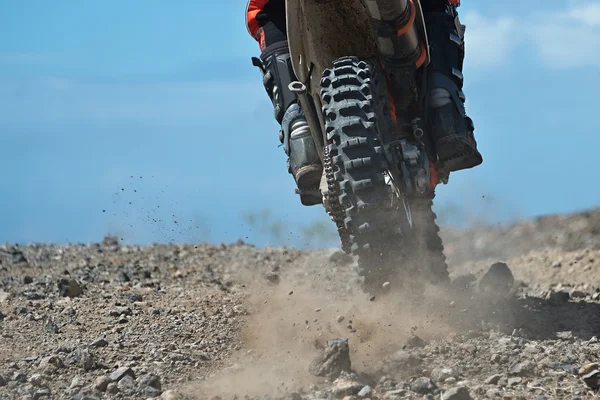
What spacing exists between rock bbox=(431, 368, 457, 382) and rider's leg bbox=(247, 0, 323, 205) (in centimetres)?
284

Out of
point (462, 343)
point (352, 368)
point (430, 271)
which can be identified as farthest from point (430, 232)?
point (352, 368)

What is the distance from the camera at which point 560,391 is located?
6.05 m

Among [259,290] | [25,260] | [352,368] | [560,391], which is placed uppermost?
[25,260]

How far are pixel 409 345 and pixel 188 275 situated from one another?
210 inches

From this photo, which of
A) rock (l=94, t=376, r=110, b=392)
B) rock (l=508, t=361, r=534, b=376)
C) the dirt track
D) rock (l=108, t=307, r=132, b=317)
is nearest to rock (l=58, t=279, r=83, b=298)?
the dirt track

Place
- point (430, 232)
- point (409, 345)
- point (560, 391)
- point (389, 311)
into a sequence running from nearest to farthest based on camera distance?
point (560, 391), point (409, 345), point (389, 311), point (430, 232)

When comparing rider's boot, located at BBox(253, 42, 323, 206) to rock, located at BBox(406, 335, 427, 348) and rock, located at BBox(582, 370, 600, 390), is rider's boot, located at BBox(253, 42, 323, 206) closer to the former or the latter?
rock, located at BBox(406, 335, 427, 348)

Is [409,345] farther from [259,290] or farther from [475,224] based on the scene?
[475,224]

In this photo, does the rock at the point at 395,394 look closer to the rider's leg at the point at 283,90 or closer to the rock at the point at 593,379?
the rock at the point at 593,379

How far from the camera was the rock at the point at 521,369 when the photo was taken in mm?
6316

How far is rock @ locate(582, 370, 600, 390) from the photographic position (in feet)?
20.0

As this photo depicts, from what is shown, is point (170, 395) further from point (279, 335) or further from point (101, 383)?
point (279, 335)

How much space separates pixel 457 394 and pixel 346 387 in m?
0.62

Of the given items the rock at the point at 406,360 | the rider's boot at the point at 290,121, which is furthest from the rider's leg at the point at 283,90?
the rock at the point at 406,360
